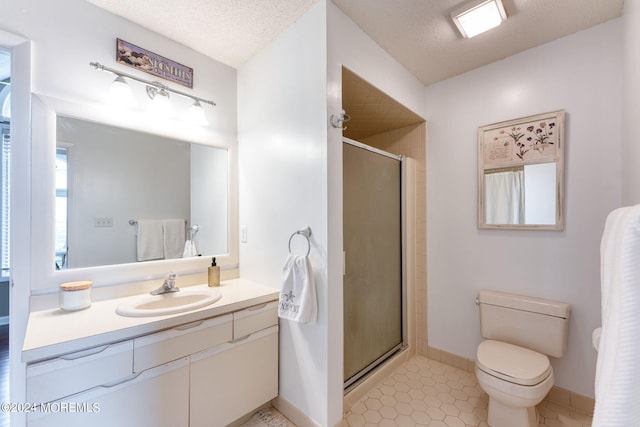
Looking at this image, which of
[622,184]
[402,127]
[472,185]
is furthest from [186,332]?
[622,184]

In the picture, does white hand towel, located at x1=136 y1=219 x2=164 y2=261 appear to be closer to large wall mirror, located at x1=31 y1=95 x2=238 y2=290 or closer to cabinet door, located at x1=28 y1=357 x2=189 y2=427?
large wall mirror, located at x1=31 y1=95 x2=238 y2=290

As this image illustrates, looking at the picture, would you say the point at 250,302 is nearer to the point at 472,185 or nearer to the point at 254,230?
the point at 254,230

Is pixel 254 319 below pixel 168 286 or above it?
below

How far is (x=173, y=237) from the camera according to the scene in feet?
5.96

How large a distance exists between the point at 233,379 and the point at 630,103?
2499mm

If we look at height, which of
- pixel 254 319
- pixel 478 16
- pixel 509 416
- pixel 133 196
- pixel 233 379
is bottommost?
pixel 509 416

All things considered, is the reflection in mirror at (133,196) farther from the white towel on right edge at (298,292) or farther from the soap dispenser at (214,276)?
the white towel on right edge at (298,292)

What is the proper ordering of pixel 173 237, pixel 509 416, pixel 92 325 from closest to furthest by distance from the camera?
1. pixel 92 325
2. pixel 509 416
3. pixel 173 237

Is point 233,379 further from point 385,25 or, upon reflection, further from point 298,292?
point 385,25

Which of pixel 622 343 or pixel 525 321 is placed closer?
pixel 622 343

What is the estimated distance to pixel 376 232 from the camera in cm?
203

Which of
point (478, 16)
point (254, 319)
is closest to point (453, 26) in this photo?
point (478, 16)

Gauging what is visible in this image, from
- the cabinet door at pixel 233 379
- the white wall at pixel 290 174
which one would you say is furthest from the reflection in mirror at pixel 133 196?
the cabinet door at pixel 233 379

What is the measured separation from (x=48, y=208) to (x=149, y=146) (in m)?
0.62
